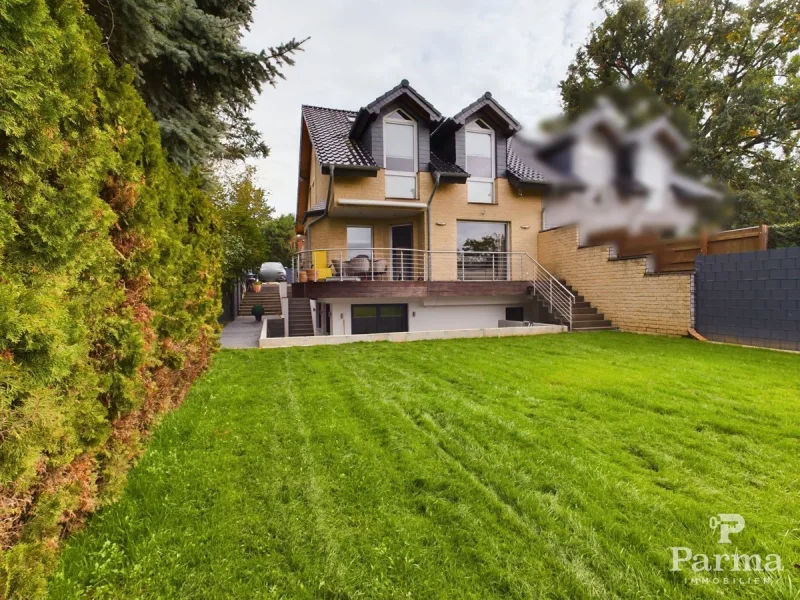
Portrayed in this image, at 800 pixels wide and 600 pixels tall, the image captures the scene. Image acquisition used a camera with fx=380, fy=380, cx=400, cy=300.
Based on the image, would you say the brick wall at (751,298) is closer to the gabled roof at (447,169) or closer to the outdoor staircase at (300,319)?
the gabled roof at (447,169)

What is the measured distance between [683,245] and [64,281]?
41.4 ft

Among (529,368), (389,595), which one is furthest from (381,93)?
(389,595)

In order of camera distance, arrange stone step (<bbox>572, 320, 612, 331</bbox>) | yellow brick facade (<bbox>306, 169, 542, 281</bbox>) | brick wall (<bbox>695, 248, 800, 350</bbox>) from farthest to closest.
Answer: yellow brick facade (<bbox>306, 169, 542, 281</bbox>)
stone step (<bbox>572, 320, 612, 331</bbox>)
brick wall (<bbox>695, 248, 800, 350</bbox>)

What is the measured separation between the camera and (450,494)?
108 inches

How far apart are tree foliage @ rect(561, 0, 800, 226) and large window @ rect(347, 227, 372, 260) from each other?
1085 cm

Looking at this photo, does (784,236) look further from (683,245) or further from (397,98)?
(397,98)

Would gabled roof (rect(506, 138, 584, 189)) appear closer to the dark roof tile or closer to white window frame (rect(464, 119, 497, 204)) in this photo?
white window frame (rect(464, 119, 497, 204))

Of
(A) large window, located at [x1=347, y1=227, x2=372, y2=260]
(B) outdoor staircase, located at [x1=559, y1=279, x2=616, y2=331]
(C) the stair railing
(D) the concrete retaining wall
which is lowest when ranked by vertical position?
(D) the concrete retaining wall

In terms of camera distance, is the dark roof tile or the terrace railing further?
the dark roof tile

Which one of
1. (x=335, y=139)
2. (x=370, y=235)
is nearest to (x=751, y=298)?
(x=370, y=235)

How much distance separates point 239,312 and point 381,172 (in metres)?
12.9

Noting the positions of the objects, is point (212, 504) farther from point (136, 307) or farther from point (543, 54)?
point (543, 54)

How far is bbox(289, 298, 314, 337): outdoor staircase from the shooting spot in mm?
14742

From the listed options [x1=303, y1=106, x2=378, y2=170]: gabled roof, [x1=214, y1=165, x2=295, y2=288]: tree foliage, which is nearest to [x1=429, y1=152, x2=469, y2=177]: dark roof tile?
[x1=303, y1=106, x2=378, y2=170]: gabled roof
